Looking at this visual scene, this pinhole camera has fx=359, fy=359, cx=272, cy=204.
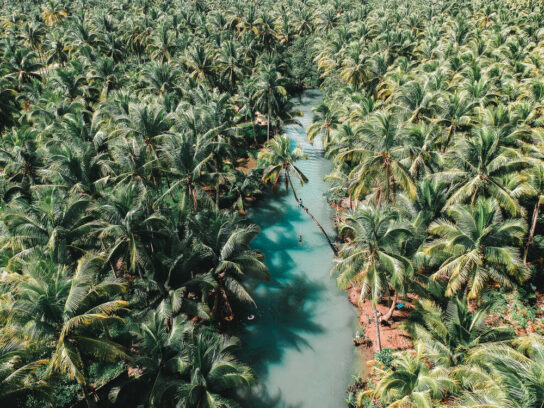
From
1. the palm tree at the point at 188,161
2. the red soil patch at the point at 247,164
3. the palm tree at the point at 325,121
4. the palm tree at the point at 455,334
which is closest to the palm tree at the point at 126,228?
the palm tree at the point at 188,161

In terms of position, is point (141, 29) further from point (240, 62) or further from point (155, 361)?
point (155, 361)

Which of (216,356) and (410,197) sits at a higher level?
(410,197)

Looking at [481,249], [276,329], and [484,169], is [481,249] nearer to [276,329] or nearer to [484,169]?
[484,169]

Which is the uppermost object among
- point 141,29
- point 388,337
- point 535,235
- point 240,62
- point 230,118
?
point 141,29

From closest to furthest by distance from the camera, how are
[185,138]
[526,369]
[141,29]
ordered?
[526,369]
[185,138]
[141,29]

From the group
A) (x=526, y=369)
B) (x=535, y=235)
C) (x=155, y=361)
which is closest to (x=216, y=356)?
(x=155, y=361)

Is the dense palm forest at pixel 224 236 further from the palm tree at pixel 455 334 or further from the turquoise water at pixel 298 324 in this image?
the turquoise water at pixel 298 324

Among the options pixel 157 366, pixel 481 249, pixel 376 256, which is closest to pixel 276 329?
pixel 376 256

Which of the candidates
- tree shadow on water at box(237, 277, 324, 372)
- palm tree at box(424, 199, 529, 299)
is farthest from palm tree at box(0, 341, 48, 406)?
palm tree at box(424, 199, 529, 299)
